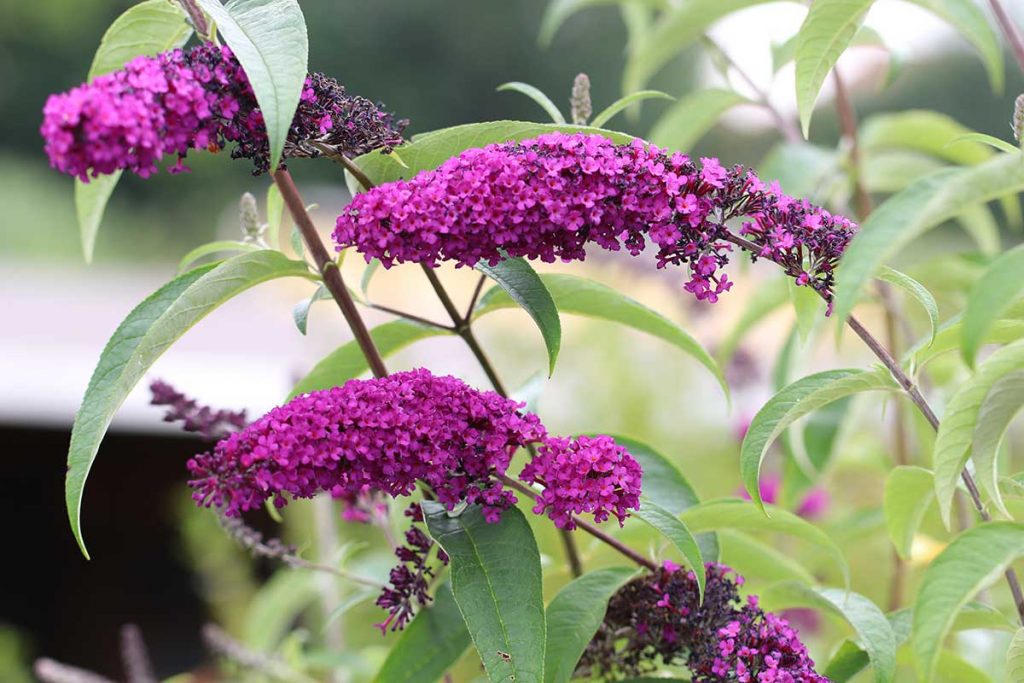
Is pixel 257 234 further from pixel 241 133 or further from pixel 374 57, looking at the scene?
pixel 374 57

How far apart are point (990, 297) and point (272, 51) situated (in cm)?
Answer: 39

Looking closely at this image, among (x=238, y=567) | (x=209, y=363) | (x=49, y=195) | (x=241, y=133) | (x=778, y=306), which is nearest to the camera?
(x=241, y=133)

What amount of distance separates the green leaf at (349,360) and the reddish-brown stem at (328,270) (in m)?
0.10

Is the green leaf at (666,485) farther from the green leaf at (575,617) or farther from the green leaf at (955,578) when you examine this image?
the green leaf at (955,578)

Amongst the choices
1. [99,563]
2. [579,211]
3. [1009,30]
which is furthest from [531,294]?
[99,563]

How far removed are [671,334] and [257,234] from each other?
0.33 meters

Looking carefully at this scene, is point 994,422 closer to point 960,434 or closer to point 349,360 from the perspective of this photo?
point 960,434

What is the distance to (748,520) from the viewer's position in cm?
78

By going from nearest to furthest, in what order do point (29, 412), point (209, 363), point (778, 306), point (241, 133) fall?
point (241, 133)
point (778, 306)
point (29, 412)
point (209, 363)

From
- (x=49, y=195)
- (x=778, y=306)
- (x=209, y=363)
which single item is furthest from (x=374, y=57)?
(x=778, y=306)

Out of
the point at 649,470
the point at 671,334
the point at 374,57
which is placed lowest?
the point at 649,470

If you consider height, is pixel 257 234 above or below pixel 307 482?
above

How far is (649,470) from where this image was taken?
0.85 metres

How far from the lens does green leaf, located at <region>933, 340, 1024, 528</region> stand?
1.89ft
